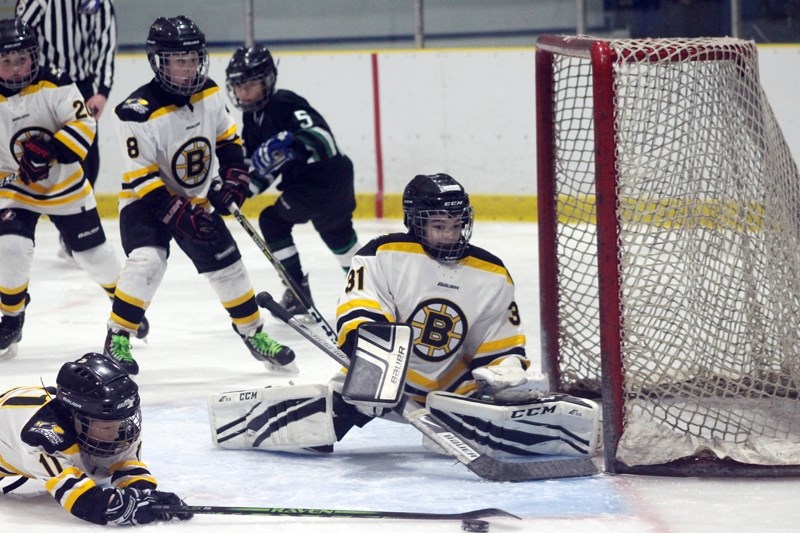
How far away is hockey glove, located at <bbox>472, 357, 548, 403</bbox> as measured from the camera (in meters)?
3.15

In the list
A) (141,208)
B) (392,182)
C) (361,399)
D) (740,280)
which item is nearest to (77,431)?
(361,399)

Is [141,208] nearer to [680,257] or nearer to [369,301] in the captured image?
[369,301]

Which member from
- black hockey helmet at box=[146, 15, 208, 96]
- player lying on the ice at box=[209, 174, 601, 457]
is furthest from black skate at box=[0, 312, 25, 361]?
player lying on the ice at box=[209, 174, 601, 457]

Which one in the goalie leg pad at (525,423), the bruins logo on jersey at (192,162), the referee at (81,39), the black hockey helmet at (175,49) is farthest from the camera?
the referee at (81,39)

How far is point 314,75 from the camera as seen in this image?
7527mm

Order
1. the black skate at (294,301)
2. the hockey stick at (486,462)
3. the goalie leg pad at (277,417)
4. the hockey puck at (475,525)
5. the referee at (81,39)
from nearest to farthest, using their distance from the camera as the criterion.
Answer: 1. the hockey puck at (475,525)
2. the hockey stick at (486,462)
3. the goalie leg pad at (277,417)
4. the black skate at (294,301)
5. the referee at (81,39)

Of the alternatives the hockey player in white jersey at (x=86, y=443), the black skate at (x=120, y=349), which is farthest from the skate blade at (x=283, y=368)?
the hockey player in white jersey at (x=86, y=443)

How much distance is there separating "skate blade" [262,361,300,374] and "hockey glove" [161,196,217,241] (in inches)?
19.0

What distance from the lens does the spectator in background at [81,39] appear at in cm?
580

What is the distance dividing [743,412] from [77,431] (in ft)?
5.08

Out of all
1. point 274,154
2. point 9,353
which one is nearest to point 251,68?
point 274,154

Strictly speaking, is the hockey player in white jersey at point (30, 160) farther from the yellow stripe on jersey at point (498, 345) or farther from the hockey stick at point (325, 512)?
the hockey stick at point (325, 512)

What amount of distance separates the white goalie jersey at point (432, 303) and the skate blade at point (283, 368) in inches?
39.8

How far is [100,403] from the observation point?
2.75m
